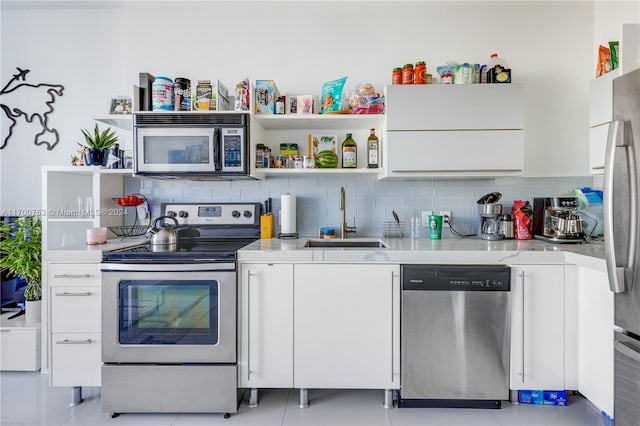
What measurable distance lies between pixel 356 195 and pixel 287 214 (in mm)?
532

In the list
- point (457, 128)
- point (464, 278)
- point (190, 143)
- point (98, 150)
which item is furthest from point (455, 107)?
point (98, 150)

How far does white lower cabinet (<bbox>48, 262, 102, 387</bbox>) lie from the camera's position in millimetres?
2016

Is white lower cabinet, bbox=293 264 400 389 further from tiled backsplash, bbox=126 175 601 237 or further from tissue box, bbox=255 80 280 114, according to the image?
tissue box, bbox=255 80 280 114

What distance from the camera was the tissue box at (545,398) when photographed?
208 cm

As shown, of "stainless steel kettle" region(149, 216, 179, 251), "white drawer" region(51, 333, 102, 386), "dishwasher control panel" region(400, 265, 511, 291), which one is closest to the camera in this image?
"dishwasher control panel" region(400, 265, 511, 291)

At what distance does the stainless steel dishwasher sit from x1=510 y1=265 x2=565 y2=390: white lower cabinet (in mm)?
71

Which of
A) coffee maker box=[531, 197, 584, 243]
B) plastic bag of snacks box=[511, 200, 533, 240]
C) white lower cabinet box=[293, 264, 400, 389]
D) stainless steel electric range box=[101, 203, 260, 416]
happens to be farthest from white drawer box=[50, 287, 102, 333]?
coffee maker box=[531, 197, 584, 243]

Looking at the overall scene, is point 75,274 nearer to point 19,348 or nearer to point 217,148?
point 19,348

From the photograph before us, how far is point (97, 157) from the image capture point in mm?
2467

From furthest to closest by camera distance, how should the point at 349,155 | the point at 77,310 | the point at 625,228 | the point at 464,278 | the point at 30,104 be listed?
the point at 30,104
the point at 349,155
the point at 77,310
the point at 464,278
the point at 625,228

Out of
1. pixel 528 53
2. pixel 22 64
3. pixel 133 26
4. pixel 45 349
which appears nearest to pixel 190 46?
pixel 133 26

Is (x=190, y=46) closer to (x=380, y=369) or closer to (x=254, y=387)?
(x=254, y=387)

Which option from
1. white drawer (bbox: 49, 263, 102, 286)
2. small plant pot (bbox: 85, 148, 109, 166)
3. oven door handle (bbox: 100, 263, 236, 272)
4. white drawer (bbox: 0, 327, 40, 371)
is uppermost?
small plant pot (bbox: 85, 148, 109, 166)

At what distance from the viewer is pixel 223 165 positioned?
2270mm
